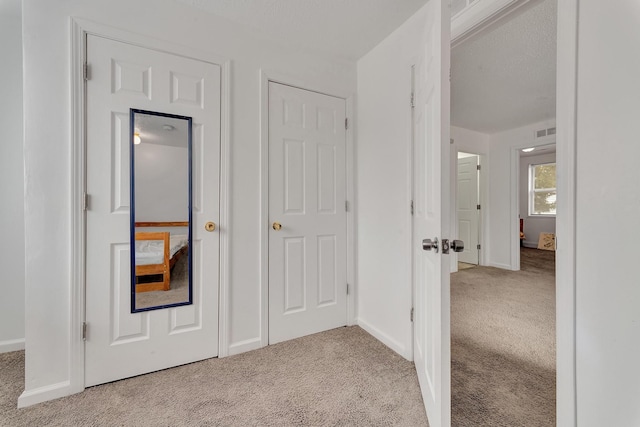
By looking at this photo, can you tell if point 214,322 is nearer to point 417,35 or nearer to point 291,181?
point 291,181

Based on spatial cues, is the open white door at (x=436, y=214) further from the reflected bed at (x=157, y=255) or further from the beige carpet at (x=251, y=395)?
the reflected bed at (x=157, y=255)

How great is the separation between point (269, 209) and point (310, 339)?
43.4 inches

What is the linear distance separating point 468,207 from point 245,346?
468cm

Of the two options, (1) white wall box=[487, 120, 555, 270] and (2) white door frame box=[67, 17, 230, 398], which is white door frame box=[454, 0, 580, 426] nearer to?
(2) white door frame box=[67, 17, 230, 398]

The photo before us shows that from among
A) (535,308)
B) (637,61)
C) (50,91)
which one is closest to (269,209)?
(50,91)

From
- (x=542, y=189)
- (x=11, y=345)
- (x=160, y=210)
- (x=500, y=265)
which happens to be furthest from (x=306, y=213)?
(x=542, y=189)

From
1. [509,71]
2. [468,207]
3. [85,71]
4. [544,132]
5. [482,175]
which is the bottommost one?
[468,207]

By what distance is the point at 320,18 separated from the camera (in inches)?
70.4

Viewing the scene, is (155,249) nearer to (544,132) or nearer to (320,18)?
(320,18)

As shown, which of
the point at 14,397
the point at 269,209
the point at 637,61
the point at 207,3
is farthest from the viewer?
the point at 269,209

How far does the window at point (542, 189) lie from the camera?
6.09 m

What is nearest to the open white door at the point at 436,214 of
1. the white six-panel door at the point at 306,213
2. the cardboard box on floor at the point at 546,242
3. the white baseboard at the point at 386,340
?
the white baseboard at the point at 386,340

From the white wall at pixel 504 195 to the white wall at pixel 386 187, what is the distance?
11.5ft

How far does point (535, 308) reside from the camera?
8.96 feet
